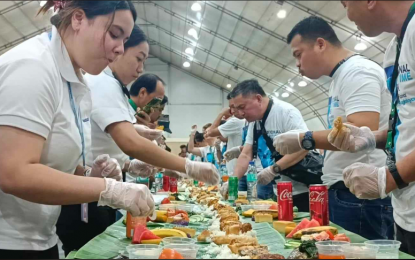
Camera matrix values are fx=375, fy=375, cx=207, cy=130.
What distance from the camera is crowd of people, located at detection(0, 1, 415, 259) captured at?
1.14 metres

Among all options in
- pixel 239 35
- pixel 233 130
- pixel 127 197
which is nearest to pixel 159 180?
pixel 233 130

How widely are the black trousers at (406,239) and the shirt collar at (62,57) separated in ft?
4.70

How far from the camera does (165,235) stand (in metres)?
1.56

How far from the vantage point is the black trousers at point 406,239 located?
57.3 inches

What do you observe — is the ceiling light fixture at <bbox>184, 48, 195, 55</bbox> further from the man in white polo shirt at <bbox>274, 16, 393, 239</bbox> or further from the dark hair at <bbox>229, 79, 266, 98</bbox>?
the man in white polo shirt at <bbox>274, 16, 393, 239</bbox>

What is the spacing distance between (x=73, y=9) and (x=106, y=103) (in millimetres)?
877

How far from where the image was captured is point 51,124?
1.27 m

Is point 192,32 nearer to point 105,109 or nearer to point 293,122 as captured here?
point 293,122

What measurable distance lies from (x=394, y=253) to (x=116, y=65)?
2.07 metres

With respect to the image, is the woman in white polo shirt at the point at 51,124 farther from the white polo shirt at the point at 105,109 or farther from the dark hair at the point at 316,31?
the dark hair at the point at 316,31

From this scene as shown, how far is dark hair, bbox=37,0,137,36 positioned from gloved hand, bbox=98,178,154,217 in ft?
2.00

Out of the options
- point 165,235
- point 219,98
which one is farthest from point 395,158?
point 219,98

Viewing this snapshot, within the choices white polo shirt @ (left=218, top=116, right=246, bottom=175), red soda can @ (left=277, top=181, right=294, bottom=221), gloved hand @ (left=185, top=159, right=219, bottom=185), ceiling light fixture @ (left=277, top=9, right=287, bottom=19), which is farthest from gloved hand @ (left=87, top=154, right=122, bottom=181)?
ceiling light fixture @ (left=277, top=9, right=287, bottom=19)

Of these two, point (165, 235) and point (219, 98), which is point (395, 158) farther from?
point (219, 98)
